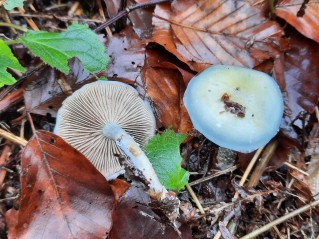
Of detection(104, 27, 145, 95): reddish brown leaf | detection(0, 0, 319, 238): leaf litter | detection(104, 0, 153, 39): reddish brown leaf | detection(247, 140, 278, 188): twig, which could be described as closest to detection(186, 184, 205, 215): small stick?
detection(0, 0, 319, 238): leaf litter

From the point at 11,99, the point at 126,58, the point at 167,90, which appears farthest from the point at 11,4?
the point at 167,90

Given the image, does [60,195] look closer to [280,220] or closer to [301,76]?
[280,220]

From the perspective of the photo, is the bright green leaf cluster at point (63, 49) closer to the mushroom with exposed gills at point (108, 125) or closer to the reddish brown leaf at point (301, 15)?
the mushroom with exposed gills at point (108, 125)

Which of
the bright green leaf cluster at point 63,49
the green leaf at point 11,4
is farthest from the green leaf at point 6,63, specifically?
the green leaf at point 11,4

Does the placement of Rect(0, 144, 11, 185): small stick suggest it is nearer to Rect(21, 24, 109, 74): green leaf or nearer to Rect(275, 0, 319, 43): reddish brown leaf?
Rect(21, 24, 109, 74): green leaf

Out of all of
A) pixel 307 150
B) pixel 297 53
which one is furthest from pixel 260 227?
pixel 297 53

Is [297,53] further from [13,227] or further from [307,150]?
[13,227]
